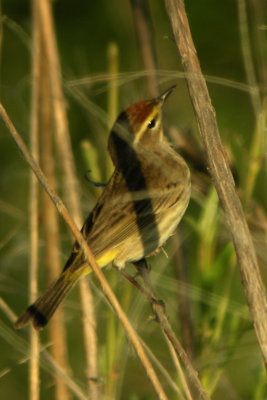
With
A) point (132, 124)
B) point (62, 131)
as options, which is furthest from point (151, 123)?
point (62, 131)

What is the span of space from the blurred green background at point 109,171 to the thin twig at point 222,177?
1083 millimetres

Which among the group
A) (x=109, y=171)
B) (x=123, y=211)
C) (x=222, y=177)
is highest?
(x=222, y=177)

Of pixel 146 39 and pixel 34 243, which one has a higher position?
pixel 146 39

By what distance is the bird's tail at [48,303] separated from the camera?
10.5 ft

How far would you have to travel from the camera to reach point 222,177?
226 cm

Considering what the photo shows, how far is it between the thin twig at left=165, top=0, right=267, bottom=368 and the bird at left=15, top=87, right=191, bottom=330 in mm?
1281

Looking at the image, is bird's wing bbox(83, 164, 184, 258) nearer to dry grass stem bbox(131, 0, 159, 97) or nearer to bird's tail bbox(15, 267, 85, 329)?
bird's tail bbox(15, 267, 85, 329)

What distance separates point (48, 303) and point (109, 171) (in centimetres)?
99

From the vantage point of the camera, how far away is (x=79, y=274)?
355cm

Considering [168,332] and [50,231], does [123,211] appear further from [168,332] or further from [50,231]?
[168,332]

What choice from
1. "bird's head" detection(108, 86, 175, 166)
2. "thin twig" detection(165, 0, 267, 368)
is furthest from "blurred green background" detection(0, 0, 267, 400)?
"thin twig" detection(165, 0, 267, 368)

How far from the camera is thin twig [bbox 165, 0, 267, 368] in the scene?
214cm

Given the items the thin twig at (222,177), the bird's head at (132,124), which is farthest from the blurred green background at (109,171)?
the thin twig at (222,177)

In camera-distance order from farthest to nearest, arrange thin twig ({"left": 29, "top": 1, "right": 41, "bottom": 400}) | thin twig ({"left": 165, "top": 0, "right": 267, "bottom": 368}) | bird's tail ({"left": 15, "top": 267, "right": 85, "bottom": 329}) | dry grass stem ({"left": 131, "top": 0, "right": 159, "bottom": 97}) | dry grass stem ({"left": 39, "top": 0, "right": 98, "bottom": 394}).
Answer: dry grass stem ({"left": 131, "top": 0, "right": 159, "bottom": 97}) → dry grass stem ({"left": 39, "top": 0, "right": 98, "bottom": 394}) → bird's tail ({"left": 15, "top": 267, "right": 85, "bottom": 329}) → thin twig ({"left": 29, "top": 1, "right": 41, "bottom": 400}) → thin twig ({"left": 165, "top": 0, "right": 267, "bottom": 368})
